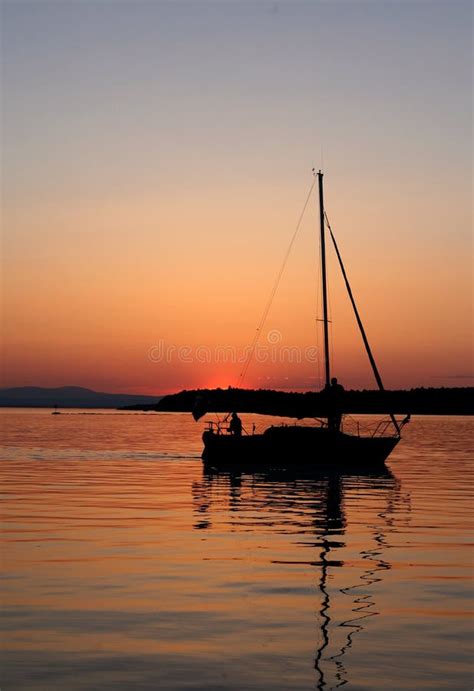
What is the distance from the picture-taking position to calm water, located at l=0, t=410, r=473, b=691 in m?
12.4

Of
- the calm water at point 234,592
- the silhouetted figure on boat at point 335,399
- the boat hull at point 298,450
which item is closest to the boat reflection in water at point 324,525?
the calm water at point 234,592

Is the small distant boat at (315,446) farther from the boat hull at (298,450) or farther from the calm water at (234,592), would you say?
the calm water at (234,592)

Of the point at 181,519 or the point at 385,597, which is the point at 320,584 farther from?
the point at 181,519

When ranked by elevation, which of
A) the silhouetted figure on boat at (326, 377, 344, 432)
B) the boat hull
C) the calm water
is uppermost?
the silhouetted figure on boat at (326, 377, 344, 432)

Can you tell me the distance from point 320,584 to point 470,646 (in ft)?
15.5

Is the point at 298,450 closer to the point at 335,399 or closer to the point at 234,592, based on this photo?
the point at 335,399

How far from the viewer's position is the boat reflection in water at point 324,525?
14.7 m

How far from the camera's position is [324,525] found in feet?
92.0

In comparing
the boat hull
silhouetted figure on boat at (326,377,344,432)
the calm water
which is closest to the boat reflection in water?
the calm water

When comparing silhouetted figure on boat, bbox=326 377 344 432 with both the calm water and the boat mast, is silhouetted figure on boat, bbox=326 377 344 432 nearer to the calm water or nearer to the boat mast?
the boat mast

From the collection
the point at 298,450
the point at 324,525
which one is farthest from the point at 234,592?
the point at 298,450

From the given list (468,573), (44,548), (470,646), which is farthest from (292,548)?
(470,646)

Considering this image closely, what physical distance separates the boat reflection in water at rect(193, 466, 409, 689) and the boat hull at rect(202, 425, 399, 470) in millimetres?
1829

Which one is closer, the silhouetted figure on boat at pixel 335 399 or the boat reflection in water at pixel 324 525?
the boat reflection in water at pixel 324 525
